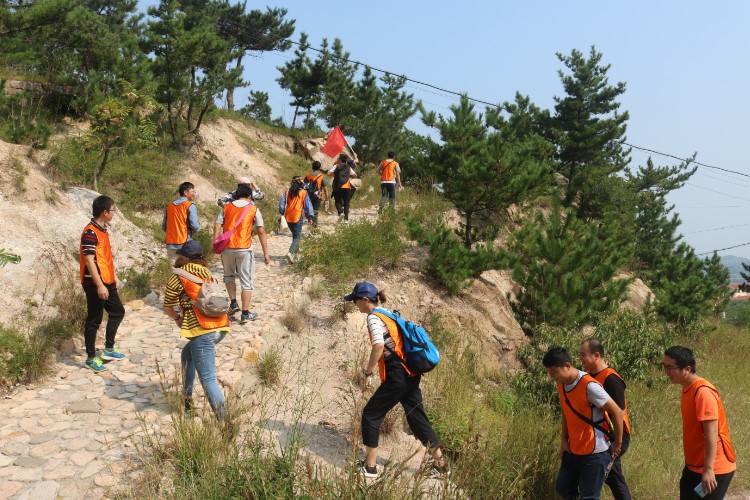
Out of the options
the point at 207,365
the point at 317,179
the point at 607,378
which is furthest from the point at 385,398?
the point at 317,179

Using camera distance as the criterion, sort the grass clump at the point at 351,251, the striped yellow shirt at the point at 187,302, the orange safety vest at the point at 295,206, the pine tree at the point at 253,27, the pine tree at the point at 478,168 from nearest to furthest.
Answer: the striped yellow shirt at the point at 187,302 → the grass clump at the point at 351,251 → the orange safety vest at the point at 295,206 → the pine tree at the point at 478,168 → the pine tree at the point at 253,27

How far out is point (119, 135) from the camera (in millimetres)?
10180

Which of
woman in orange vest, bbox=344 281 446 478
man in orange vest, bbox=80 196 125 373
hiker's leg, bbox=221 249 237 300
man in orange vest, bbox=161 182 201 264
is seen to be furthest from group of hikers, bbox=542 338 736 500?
man in orange vest, bbox=161 182 201 264

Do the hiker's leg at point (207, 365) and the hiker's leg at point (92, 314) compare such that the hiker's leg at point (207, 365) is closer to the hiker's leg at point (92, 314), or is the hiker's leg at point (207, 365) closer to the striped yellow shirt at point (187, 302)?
the striped yellow shirt at point (187, 302)

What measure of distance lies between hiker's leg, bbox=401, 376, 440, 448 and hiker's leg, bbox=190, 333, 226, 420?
1.57 metres

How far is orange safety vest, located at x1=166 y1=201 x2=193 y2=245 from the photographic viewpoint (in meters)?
7.89

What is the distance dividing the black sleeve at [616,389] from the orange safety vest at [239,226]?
15.0 feet

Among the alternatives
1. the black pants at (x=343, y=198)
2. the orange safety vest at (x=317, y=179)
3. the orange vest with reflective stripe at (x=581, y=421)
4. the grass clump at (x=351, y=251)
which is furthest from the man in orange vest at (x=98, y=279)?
the black pants at (x=343, y=198)

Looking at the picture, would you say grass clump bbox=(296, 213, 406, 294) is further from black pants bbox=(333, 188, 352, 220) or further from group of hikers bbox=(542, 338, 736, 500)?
group of hikers bbox=(542, 338, 736, 500)

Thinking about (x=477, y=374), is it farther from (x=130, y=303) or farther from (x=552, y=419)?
(x=130, y=303)

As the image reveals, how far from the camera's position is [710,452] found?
13.0ft

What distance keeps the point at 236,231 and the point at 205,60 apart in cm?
1064

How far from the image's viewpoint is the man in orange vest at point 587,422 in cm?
420

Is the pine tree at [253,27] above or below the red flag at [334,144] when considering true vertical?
above
